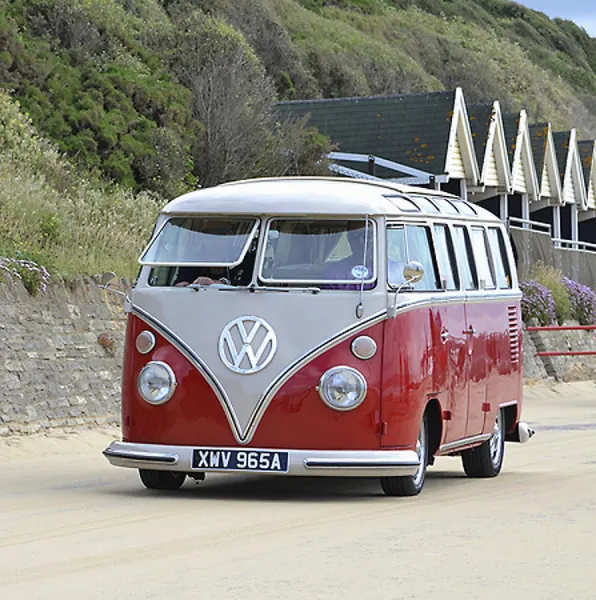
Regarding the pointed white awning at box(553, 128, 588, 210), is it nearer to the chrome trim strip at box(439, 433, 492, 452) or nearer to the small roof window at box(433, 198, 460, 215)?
the small roof window at box(433, 198, 460, 215)

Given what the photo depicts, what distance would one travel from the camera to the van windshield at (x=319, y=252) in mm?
11492

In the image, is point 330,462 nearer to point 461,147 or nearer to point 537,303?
point 537,303

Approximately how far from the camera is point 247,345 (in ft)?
36.9

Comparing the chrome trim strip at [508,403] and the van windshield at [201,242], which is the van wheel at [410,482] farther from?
the chrome trim strip at [508,403]

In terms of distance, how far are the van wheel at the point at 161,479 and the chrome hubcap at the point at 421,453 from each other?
6.44 ft

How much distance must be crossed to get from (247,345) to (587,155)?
40.8m

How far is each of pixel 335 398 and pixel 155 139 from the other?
16.9 metres

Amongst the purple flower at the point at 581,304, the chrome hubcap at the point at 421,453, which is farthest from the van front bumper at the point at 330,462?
the purple flower at the point at 581,304

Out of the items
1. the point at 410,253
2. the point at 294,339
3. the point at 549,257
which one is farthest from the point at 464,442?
the point at 549,257

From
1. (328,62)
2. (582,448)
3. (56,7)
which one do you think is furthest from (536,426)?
(328,62)

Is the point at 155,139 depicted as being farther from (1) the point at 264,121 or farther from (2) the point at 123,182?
(1) the point at 264,121

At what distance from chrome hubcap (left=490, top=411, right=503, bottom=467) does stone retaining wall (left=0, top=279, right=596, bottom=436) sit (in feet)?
17.2

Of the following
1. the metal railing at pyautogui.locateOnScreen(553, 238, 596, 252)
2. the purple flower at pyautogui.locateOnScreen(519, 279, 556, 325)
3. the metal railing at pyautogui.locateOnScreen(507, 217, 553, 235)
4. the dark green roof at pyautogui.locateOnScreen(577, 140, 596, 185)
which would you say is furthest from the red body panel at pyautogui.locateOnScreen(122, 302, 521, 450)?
the dark green roof at pyautogui.locateOnScreen(577, 140, 596, 185)

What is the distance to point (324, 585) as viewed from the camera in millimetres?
7551
